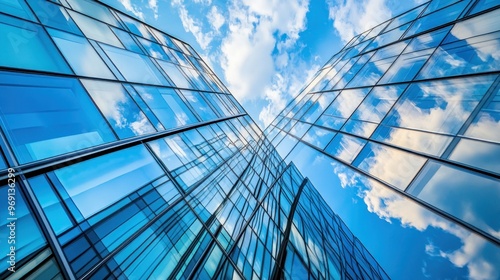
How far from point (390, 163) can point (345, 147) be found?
9.42 feet

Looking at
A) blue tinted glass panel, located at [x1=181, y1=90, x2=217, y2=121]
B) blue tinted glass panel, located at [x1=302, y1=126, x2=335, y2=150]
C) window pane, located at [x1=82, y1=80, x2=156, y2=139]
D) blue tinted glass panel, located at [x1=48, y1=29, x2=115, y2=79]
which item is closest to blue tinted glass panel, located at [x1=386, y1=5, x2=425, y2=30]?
blue tinted glass panel, located at [x1=302, y1=126, x2=335, y2=150]

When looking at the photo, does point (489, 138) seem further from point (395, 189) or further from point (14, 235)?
point (14, 235)

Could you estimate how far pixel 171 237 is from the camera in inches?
229

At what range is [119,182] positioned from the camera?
573 cm

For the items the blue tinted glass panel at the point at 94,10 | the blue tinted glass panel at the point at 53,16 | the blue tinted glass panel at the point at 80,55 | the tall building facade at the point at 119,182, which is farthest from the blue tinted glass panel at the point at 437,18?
the blue tinted glass panel at the point at 53,16

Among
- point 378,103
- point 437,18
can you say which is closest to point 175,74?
point 378,103

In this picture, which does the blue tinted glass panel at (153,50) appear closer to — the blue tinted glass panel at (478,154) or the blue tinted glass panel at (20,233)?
the blue tinted glass panel at (20,233)

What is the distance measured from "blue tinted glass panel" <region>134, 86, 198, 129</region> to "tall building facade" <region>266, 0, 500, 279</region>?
6598 mm

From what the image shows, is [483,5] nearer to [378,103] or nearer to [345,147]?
[378,103]

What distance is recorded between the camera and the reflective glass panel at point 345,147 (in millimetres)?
→ 10547

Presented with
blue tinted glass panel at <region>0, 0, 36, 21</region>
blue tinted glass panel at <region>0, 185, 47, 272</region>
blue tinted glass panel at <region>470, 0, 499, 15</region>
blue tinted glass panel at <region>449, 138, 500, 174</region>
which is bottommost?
blue tinted glass panel at <region>449, 138, 500, 174</region>

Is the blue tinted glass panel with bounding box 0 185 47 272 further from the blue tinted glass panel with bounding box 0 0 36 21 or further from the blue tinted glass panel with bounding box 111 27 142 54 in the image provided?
the blue tinted glass panel with bounding box 111 27 142 54

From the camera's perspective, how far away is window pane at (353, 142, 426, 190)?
7.66m

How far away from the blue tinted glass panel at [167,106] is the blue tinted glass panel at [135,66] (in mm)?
478
